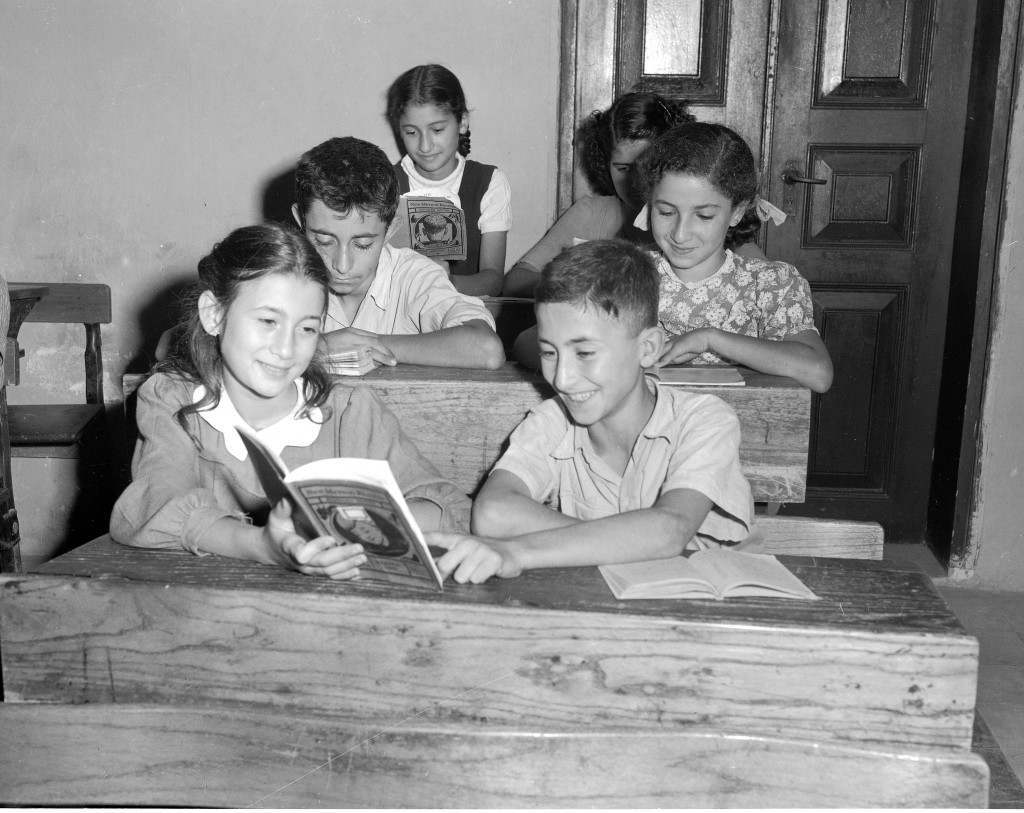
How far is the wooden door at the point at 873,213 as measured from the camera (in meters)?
4.14

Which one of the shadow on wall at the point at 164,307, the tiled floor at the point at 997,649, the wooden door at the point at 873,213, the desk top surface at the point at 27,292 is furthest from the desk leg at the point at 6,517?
the wooden door at the point at 873,213

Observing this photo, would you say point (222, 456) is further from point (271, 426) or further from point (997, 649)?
point (997, 649)

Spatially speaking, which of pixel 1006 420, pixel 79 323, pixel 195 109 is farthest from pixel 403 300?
pixel 1006 420

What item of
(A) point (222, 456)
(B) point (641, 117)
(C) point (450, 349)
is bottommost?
(A) point (222, 456)

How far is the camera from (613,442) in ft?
7.03

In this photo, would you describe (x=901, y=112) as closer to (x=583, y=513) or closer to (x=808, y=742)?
(x=583, y=513)

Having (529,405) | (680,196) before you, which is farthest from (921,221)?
(529,405)

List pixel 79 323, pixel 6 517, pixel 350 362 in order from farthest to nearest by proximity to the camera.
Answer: pixel 79 323 < pixel 6 517 < pixel 350 362

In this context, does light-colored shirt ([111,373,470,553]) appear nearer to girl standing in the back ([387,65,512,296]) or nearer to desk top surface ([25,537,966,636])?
desk top surface ([25,537,966,636])

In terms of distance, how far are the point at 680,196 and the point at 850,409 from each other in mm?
2026

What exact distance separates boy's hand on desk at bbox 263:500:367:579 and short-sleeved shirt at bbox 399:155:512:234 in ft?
8.46

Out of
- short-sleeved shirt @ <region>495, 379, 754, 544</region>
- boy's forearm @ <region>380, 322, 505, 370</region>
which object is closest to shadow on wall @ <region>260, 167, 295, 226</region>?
boy's forearm @ <region>380, 322, 505, 370</region>

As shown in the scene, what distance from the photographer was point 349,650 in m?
1.48

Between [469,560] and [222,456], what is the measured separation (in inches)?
26.3
